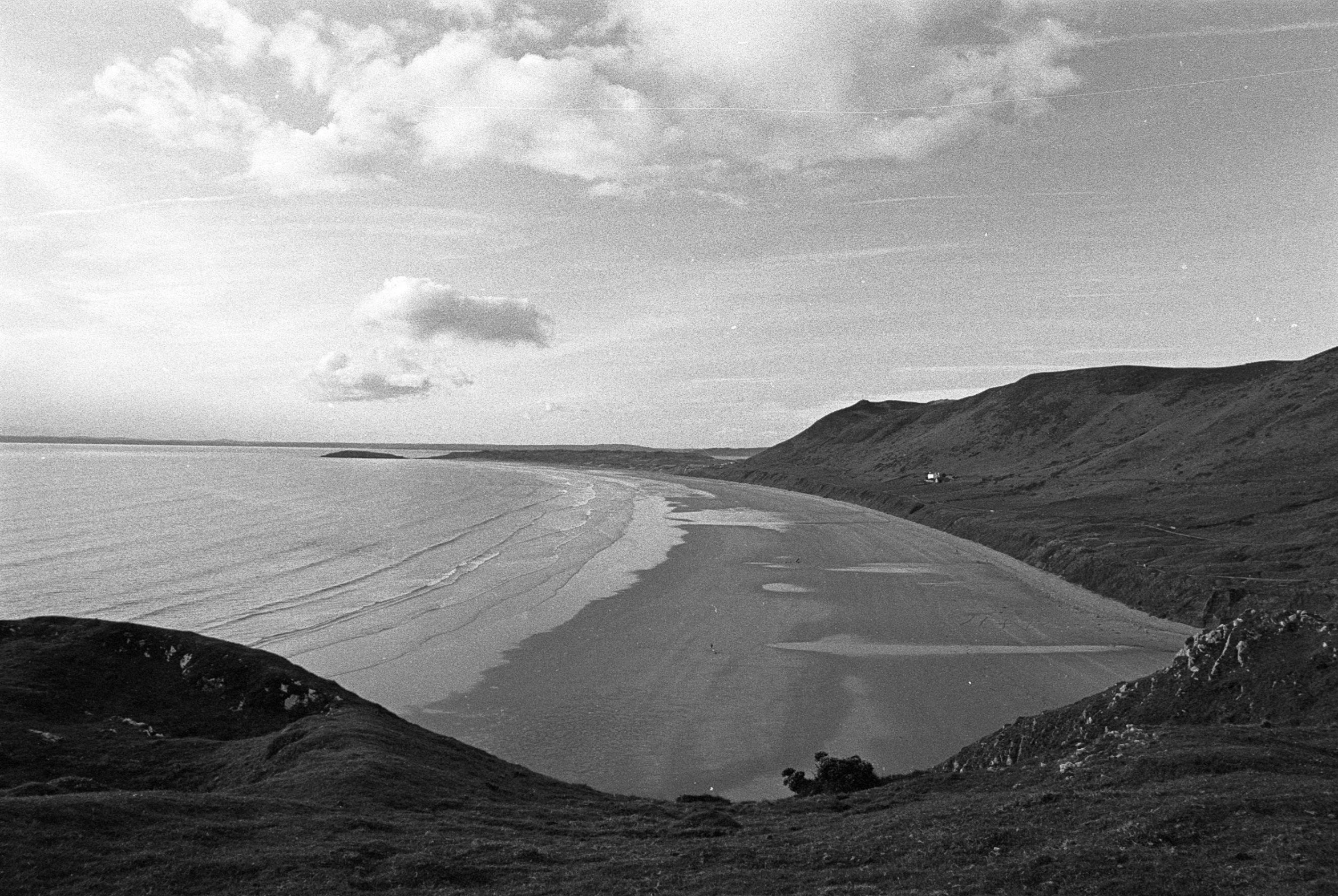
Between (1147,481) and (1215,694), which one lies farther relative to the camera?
(1147,481)

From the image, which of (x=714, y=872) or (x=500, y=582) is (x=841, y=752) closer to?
(x=714, y=872)

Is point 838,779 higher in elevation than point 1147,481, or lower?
lower

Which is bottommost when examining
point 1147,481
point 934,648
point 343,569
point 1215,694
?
point 343,569

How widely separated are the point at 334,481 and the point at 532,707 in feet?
503

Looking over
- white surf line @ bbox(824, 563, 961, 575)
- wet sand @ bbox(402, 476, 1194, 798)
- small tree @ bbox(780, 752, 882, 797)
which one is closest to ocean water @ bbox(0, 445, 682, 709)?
wet sand @ bbox(402, 476, 1194, 798)

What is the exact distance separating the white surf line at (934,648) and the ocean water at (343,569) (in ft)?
44.1

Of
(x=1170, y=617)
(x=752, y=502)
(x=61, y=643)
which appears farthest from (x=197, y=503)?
(x=1170, y=617)

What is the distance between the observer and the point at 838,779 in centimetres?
1973

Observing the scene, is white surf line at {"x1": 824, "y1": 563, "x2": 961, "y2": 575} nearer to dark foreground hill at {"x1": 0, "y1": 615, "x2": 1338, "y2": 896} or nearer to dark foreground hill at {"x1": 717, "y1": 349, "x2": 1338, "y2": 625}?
dark foreground hill at {"x1": 717, "y1": 349, "x2": 1338, "y2": 625}

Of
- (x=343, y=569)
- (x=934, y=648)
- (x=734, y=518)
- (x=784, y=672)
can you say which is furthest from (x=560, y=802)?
(x=734, y=518)

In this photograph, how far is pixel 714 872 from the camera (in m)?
12.3

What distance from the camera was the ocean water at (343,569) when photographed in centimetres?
3631

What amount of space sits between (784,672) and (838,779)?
11.5 m

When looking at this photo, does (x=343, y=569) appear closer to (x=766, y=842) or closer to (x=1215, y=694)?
(x=766, y=842)
